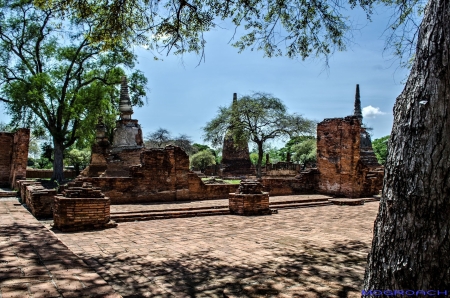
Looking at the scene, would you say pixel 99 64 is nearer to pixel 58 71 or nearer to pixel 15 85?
pixel 58 71

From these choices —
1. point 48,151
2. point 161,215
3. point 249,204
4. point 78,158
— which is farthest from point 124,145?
point 78,158

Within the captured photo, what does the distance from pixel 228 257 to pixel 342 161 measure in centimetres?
1049

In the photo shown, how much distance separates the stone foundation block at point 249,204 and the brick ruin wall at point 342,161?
5.79 m

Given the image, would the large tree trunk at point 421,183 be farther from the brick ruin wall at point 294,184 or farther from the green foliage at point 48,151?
the green foliage at point 48,151

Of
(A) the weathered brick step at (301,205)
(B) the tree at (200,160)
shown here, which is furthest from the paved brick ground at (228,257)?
(B) the tree at (200,160)

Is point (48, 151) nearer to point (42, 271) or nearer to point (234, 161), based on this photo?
point (234, 161)

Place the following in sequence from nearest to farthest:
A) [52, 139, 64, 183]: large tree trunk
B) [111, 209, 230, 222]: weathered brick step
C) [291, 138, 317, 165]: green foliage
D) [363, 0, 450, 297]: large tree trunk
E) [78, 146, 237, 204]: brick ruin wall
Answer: [363, 0, 450, 297]: large tree trunk
[111, 209, 230, 222]: weathered brick step
[78, 146, 237, 204]: brick ruin wall
[52, 139, 64, 183]: large tree trunk
[291, 138, 317, 165]: green foliage

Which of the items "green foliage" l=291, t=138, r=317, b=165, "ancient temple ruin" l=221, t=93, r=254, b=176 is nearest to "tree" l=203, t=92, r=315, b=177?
"ancient temple ruin" l=221, t=93, r=254, b=176

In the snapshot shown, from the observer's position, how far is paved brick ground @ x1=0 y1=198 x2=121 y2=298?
304cm

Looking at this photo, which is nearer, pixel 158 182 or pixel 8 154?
pixel 158 182

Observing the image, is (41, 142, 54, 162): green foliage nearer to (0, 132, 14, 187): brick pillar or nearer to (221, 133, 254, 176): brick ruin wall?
(0, 132, 14, 187): brick pillar

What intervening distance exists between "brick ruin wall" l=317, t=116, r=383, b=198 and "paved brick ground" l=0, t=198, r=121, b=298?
37.5ft

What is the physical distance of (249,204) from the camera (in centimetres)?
936

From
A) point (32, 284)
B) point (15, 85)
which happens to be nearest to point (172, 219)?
point (32, 284)
